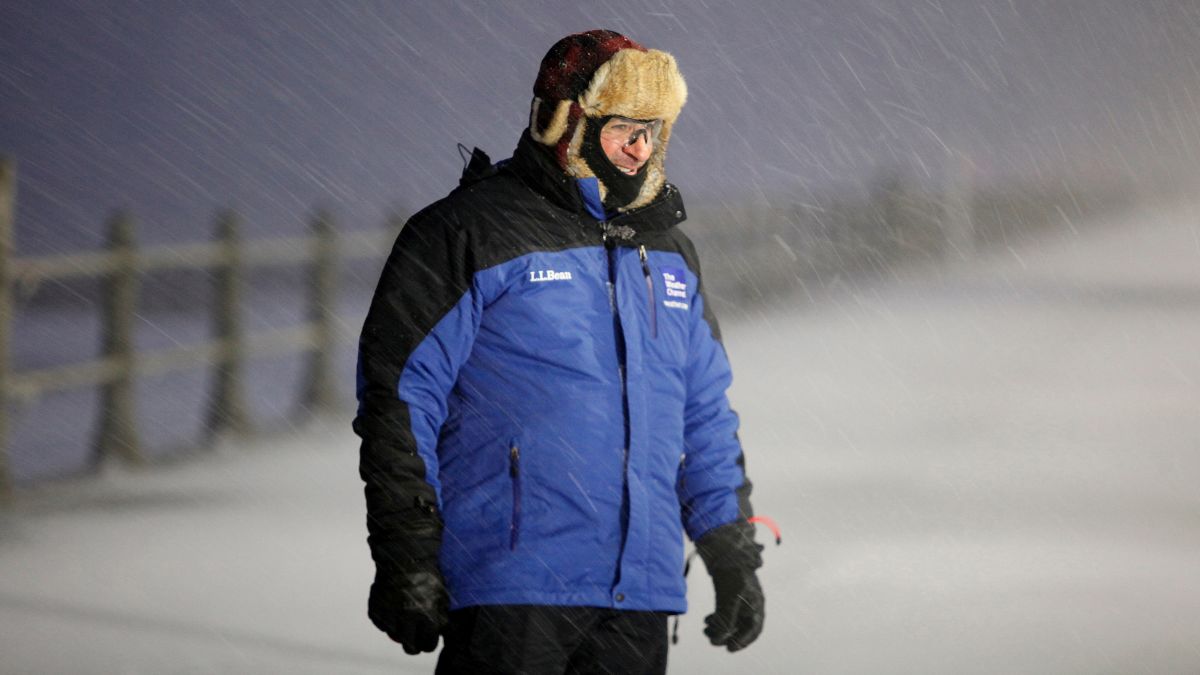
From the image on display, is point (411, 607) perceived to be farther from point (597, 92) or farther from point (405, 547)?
point (597, 92)

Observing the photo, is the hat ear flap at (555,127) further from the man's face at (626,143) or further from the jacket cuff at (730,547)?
the jacket cuff at (730,547)

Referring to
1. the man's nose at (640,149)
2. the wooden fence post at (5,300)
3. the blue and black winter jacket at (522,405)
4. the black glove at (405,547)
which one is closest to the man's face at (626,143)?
the man's nose at (640,149)

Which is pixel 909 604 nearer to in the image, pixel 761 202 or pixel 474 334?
pixel 474 334

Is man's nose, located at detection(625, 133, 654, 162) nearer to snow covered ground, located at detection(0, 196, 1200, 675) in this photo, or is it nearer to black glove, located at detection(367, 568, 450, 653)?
black glove, located at detection(367, 568, 450, 653)

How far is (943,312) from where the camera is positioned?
53.4ft

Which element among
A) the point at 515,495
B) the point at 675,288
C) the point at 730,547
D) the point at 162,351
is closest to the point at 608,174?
the point at 675,288

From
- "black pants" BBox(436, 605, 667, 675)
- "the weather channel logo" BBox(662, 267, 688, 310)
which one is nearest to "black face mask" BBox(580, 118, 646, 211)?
"the weather channel logo" BBox(662, 267, 688, 310)

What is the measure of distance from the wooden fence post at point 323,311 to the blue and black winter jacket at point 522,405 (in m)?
7.37

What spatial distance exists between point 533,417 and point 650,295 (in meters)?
0.31

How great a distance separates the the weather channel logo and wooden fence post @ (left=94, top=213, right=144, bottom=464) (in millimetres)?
5828

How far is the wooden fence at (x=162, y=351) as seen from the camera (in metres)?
7.15

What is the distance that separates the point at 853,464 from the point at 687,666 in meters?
3.84

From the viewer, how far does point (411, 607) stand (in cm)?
249

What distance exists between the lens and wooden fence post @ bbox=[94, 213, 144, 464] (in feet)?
26.4
